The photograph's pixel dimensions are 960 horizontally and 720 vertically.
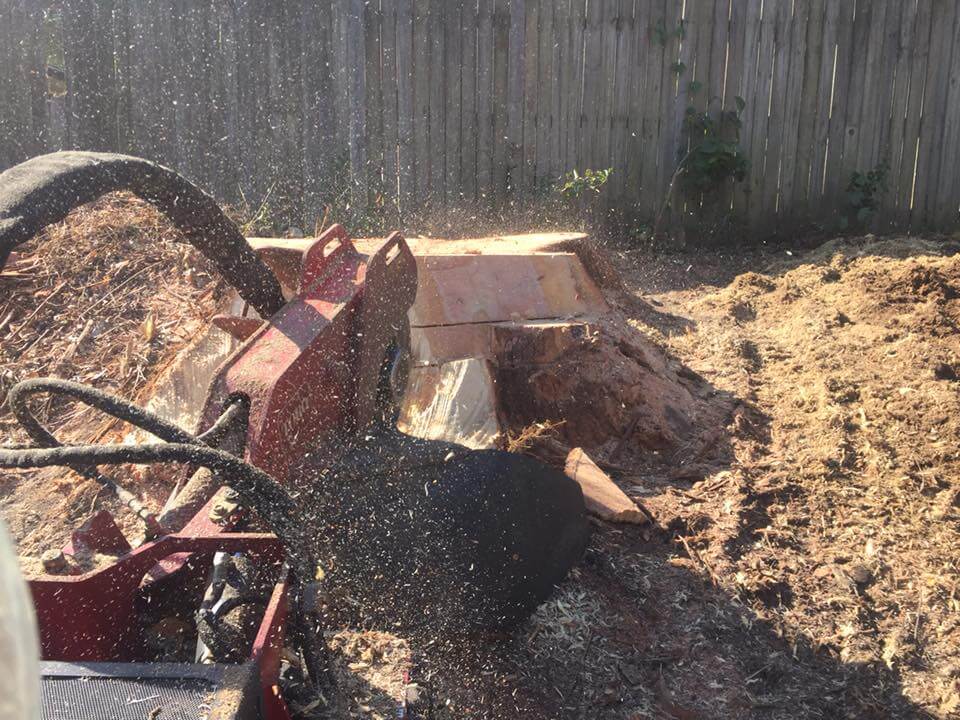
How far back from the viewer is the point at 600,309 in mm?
4609

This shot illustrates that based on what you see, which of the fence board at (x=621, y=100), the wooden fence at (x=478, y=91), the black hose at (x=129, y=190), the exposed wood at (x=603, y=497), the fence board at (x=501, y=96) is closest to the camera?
the black hose at (x=129, y=190)

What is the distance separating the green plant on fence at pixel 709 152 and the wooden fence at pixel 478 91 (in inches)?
3.8

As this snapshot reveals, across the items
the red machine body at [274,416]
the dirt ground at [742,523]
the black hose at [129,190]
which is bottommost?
the dirt ground at [742,523]

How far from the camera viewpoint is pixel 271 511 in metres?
1.91

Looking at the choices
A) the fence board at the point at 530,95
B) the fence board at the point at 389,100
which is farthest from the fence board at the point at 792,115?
the fence board at the point at 389,100

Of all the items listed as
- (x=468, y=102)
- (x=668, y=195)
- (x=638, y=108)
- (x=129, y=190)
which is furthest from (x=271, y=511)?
(x=638, y=108)

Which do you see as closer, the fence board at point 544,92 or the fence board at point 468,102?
the fence board at point 468,102

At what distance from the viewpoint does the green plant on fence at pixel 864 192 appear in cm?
876

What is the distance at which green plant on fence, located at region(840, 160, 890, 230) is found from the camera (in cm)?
876

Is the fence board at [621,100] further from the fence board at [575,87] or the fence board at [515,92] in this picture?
the fence board at [515,92]

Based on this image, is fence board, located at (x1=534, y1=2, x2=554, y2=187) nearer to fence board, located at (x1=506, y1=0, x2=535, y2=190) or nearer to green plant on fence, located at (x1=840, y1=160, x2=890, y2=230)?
fence board, located at (x1=506, y1=0, x2=535, y2=190)

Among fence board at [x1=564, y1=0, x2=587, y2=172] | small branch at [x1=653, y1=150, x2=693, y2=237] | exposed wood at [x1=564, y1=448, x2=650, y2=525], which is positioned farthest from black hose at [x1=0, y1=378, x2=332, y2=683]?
small branch at [x1=653, y1=150, x2=693, y2=237]

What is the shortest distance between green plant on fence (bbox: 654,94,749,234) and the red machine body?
6.08m

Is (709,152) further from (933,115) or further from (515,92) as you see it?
(933,115)
